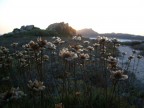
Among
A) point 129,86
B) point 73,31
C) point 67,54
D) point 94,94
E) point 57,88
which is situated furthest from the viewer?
point 73,31

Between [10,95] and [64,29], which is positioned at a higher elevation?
[10,95]

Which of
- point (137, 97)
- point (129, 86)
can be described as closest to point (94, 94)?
point (137, 97)

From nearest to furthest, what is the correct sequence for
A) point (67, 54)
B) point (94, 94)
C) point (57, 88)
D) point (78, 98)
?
point (67, 54) < point (78, 98) < point (94, 94) < point (57, 88)

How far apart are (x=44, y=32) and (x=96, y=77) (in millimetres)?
33671

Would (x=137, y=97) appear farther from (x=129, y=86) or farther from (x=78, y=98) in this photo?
(x=78, y=98)

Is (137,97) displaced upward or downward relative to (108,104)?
downward

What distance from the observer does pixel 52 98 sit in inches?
318

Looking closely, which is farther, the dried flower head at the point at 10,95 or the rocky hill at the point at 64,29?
the rocky hill at the point at 64,29

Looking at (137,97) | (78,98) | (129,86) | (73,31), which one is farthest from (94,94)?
(73,31)

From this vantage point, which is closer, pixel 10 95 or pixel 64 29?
pixel 10 95

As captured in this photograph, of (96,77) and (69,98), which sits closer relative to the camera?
(69,98)

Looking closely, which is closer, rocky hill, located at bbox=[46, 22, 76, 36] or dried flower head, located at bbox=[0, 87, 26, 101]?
dried flower head, located at bbox=[0, 87, 26, 101]

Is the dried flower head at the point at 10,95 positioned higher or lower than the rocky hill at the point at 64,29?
higher

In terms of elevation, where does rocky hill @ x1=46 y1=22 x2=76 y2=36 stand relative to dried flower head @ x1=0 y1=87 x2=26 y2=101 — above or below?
below
